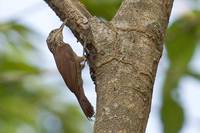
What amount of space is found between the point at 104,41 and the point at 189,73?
48.3 inches

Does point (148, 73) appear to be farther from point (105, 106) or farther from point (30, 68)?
point (30, 68)

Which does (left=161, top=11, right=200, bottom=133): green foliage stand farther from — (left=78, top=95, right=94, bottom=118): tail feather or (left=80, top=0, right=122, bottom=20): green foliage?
(left=78, top=95, right=94, bottom=118): tail feather

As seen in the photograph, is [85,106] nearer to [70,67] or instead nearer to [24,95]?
[70,67]

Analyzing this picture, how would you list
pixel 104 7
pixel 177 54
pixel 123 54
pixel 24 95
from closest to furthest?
pixel 123 54
pixel 104 7
pixel 177 54
pixel 24 95

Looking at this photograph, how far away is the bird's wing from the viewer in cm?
104

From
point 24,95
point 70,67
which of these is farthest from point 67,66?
point 24,95

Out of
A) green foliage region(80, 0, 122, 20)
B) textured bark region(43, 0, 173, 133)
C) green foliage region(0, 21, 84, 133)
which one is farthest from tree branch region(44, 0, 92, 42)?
green foliage region(0, 21, 84, 133)

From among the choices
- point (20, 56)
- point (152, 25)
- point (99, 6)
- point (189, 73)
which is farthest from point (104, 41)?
point (20, 56)

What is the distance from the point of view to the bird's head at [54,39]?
3.50 ft

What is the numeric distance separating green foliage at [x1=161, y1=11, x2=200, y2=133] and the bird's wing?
105cm

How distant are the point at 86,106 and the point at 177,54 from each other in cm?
107

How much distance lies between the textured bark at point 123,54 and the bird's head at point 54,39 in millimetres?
56

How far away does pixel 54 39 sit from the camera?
1.07 m

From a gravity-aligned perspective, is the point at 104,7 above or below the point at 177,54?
above
